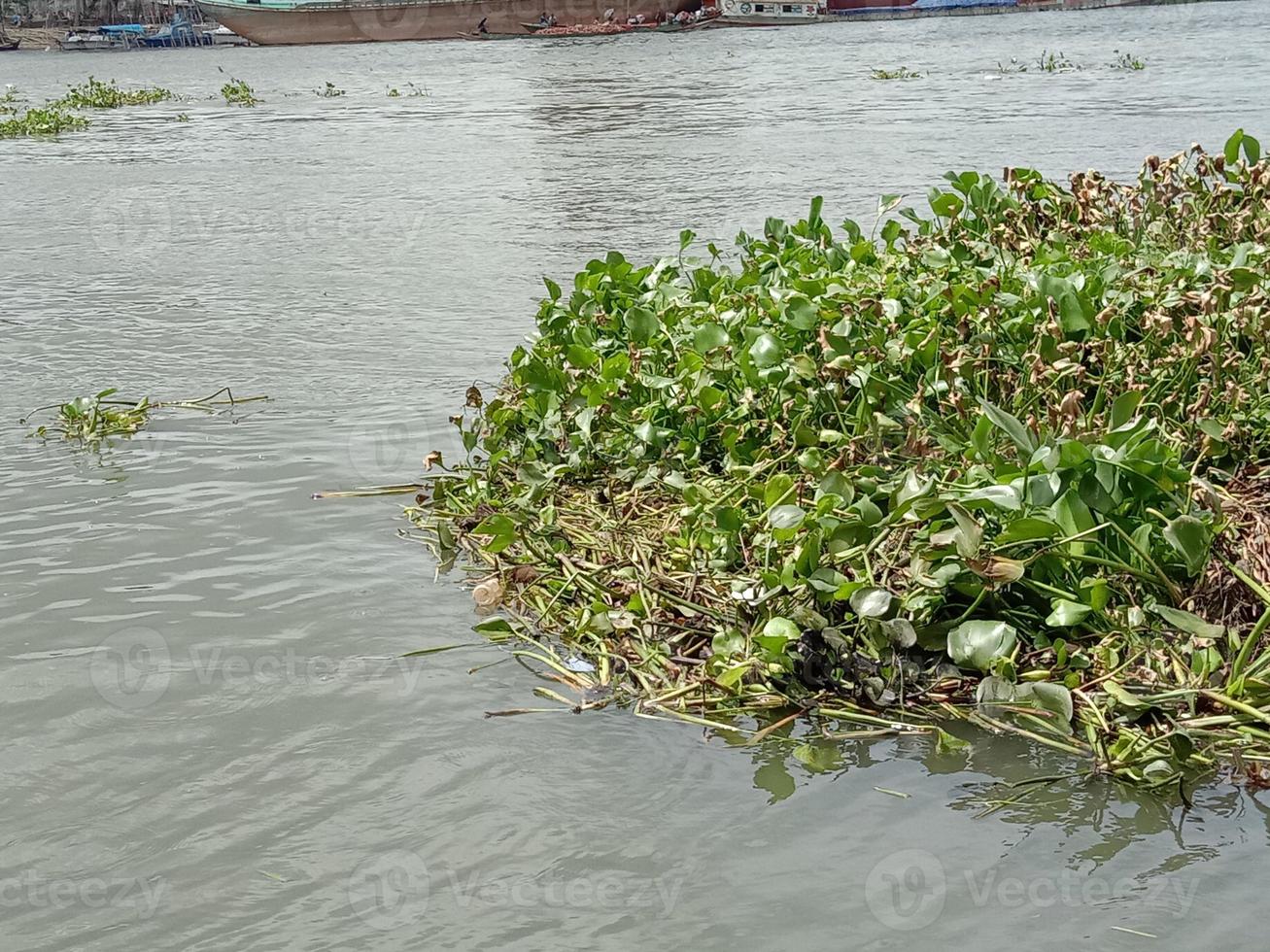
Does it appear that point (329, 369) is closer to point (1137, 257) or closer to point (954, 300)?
point (954, 300)

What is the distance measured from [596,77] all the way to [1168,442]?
30197 millimetres

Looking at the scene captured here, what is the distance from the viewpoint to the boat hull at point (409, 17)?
6228 cm

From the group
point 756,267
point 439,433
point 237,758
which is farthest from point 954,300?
point 237,758

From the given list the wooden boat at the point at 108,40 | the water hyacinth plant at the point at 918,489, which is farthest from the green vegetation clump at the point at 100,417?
the wooden boat at the point at 108,40

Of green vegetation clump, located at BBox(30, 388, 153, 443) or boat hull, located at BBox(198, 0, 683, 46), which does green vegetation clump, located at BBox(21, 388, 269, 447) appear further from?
boat hull, located at BBox(198, 0, 683, 46)

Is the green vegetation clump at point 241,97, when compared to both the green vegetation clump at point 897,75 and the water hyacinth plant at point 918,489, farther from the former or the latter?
the water hyacinth plant at point 918,489

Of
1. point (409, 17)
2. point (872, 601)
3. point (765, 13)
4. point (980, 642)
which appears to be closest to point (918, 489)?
point (872, 601)

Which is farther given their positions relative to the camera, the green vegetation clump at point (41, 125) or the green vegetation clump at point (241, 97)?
the green vegetation clump at point (241, 97)

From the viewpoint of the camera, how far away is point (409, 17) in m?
63.1

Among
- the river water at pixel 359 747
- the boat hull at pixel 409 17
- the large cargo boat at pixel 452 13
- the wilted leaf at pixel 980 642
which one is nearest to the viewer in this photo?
the river water at pixel 359 747

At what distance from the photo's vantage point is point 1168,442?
419 centimetres

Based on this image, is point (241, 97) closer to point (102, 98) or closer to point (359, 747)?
point (102, 98)

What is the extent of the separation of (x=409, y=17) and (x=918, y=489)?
64.3m

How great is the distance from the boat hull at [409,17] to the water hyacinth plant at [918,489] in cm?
5994
